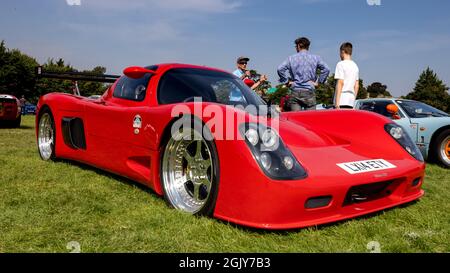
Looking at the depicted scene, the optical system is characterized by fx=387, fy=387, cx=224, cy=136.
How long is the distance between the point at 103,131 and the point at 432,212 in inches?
110

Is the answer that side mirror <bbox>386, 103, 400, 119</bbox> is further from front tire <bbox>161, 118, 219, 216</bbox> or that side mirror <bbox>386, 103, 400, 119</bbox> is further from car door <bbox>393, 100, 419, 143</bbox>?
front tire <bbox>161, 118, 219, 216</bbox>

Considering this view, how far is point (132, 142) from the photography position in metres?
3.14

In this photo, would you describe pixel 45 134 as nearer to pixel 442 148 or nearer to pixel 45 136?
pixel 45 136

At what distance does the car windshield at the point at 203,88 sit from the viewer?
127 inches

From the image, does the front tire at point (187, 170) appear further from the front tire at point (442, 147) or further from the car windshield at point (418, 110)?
the car windshield at point (418, 110)

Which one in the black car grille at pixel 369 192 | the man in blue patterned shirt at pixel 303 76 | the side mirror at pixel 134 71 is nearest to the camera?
the black car grille at pixel 369 192

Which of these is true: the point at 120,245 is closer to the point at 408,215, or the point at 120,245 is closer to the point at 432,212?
the point at 408,215

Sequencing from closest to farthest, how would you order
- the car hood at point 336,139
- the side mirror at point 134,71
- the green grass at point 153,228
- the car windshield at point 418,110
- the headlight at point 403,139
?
1. the green grass at point 153,228
2. the car hood at point 336,139
3. the headlight at point 403,139
4. the side mirror at point 134,71
5. the car windshield at point 418,110

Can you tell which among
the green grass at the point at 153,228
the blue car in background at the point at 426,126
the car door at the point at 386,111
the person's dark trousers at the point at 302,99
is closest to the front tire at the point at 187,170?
the green grass at the point at 153,228

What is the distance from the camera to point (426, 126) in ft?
20.7

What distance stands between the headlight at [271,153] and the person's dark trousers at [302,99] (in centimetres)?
309
